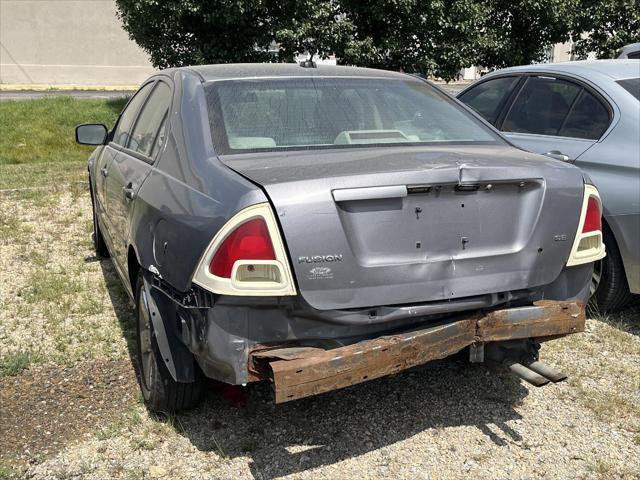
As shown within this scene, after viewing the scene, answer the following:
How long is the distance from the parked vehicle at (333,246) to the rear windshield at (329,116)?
1cm

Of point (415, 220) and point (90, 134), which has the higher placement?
point (90, 134)

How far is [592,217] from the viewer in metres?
2.99

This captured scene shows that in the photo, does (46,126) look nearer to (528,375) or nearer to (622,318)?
(622,318)

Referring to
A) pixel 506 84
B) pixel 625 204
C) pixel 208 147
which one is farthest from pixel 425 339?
pixel 506 84

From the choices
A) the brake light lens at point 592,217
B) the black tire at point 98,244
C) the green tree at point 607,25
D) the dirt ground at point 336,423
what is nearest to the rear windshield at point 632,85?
the dirt ground at point 336,423

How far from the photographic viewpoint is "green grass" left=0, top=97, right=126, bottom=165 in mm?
12938

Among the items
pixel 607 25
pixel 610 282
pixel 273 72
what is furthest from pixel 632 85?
pixel 607 25

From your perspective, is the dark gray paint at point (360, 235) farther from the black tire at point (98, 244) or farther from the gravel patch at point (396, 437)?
the black tire at point (98, 244)

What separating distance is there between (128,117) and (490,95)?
2.85 meters

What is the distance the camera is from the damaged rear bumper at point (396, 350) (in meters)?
2.51

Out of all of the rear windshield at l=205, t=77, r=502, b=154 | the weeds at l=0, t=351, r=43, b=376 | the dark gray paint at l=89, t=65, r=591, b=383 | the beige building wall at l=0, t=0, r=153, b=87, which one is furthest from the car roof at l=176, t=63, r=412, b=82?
the beige building wall at l=0, t=0, r=153, b=87

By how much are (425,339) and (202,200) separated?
3.42 feet

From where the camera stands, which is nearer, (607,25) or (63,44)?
(607,25)

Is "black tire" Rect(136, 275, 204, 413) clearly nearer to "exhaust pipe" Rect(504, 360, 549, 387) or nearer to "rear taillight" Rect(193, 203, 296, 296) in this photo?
"rear taillight" Rect(193, 203, 296, 296)
